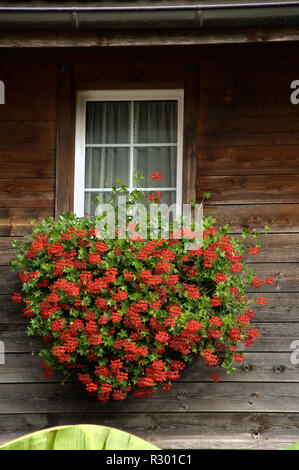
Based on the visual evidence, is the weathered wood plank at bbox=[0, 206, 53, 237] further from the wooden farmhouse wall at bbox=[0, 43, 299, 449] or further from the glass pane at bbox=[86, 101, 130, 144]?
the glass pane at bbox=[86, 101, 130, 144]

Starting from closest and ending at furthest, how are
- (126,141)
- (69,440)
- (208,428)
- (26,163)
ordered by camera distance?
(69,440) → (208,428) → (26,163) → (126,141)

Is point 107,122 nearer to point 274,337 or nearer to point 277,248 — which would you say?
point 277,248

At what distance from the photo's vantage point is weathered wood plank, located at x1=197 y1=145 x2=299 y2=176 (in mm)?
4152

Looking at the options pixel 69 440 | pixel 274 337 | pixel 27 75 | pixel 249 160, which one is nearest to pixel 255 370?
pixel 274 337

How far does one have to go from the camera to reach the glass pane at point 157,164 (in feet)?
14.2

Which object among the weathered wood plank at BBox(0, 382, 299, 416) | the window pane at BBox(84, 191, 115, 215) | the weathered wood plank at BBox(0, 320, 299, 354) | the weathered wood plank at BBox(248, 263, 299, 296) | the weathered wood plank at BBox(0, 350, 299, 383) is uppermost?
the window pane at BBox(84, 191, 115, 215)

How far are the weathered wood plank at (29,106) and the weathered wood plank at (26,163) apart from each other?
261 mm

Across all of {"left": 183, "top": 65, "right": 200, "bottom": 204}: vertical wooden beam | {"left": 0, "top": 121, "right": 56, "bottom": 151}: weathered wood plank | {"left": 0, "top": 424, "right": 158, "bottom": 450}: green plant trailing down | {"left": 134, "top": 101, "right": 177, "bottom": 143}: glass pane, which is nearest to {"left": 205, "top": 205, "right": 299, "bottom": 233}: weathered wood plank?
{"left": 183, "top": 65, "right": 200, "bottom": 204}: vertical wooden beam

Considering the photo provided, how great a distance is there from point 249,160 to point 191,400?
70.6 inches

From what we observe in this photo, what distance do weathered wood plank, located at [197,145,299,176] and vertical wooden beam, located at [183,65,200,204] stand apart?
0.22ft

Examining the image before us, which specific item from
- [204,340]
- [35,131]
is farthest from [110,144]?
[204,340]

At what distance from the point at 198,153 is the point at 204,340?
1.39 meters

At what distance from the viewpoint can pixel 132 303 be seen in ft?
11.6
